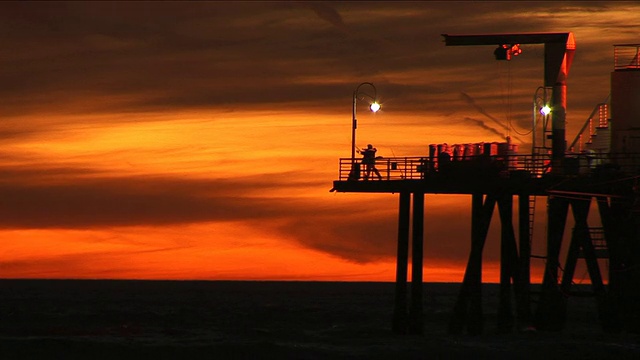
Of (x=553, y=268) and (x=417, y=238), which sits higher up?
(x=417, y=238)

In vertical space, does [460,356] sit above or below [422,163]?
below

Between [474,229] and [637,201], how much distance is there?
8.66 metres

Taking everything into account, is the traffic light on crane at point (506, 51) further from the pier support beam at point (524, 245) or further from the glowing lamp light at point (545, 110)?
the pier support beam at point (524, 245)

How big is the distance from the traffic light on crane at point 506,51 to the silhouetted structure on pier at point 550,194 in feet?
0.15

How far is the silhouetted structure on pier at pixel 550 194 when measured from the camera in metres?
51.6

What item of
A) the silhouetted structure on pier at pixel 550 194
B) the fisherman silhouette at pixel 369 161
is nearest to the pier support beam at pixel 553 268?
the silhouetted structure on pier at pixel 550 194

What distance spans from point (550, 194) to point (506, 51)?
718 cm

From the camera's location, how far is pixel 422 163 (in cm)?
5484

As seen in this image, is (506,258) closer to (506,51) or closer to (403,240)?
(403,240)

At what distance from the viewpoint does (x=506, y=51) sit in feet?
181

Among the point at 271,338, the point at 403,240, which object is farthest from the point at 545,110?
the point at 271,338

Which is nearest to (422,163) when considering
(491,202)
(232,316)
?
(491,202)

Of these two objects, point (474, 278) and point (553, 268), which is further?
point (474, 278)

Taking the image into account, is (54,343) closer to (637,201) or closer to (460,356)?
(460,356)
